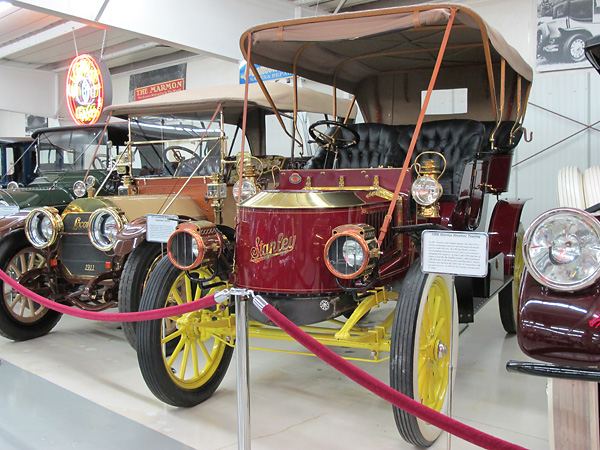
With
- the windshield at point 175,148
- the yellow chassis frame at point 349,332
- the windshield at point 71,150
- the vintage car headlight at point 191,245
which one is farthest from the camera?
the windshield at point 71,150

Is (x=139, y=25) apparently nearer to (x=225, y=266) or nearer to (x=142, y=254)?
(x=142, y=254)

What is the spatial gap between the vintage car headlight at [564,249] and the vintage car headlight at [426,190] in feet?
4.67

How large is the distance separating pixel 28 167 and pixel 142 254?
5063 millimetres

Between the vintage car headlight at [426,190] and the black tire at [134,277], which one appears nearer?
the vintage car headlight at [426,190]

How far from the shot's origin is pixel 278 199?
2.84m

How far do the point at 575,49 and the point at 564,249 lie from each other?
6227mm

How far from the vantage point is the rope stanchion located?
4.94 feet

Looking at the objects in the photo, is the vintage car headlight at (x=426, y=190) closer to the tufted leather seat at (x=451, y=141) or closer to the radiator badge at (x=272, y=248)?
the tufted leather seat at (x=451, y=141)

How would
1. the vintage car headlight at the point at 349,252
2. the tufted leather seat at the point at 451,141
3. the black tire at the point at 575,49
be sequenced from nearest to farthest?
1. the vintage car headlight at the point at 349,252
2. the tufted leather seat at the point at 451,141
3. the black tire at the point at 575,49

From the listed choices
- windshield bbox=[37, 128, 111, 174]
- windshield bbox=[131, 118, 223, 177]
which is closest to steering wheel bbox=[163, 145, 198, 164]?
windshield bbox=[131, 118, 223, 177]

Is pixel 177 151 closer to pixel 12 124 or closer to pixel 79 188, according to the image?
pixel 79 188

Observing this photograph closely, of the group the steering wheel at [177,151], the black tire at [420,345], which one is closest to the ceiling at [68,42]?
the steering wheel at [177,151]

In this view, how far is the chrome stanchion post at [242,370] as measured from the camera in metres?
2.24

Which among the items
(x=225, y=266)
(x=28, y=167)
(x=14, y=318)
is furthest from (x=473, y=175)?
(x=28, y=167)
